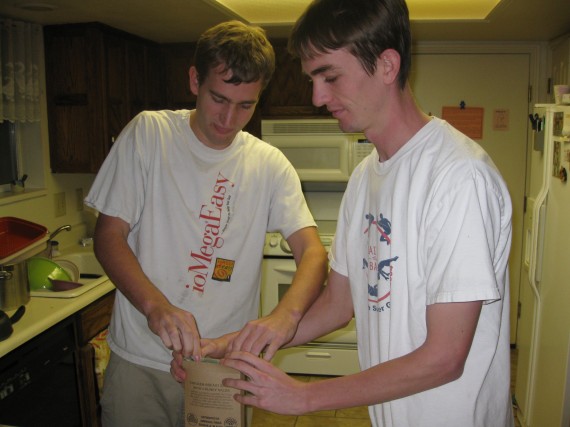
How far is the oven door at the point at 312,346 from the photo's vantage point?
11.8 feet

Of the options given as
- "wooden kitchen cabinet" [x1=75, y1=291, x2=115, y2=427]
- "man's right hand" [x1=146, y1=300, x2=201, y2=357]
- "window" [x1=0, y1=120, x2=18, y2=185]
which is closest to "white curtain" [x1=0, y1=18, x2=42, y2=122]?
"window" [x1=0, y1=120, x2=18, y2=185]

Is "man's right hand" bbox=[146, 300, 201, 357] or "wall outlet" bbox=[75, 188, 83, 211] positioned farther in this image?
"wall outlet" bbox=[75, 188, 83, 211]

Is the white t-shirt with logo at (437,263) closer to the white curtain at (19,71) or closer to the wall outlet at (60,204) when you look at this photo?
the white curtain at (19,71)

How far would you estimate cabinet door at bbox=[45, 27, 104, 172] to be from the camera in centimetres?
297

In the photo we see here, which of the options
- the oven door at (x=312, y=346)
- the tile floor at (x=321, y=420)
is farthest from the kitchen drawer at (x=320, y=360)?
the tile floor at (x=321, y=420)

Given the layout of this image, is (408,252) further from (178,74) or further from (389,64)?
(178,74)

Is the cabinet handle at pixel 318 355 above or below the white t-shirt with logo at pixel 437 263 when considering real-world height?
below

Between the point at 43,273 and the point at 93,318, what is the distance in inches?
12.7

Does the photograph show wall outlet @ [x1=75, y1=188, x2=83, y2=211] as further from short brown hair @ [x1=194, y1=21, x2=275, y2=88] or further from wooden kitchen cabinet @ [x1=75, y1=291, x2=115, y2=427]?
short brown hair @ [x1=194, y1=21, x2=275, y2=88]

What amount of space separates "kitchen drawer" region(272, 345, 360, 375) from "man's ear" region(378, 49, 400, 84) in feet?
9.15

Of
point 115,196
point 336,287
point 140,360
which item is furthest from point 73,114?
point 336,287

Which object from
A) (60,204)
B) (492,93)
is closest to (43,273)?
(60,204)

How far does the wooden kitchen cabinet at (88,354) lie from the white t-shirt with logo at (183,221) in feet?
3.14

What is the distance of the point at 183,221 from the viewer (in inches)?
60.3
